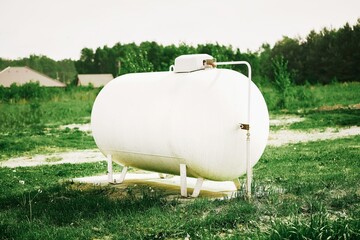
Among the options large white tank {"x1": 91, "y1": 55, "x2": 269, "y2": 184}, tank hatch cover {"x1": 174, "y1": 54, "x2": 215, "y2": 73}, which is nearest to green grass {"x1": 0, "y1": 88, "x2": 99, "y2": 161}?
large white tank {"x1": 91, "y1": 55, "x2": 269, "y2": 184}

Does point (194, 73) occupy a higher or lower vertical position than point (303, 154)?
higher

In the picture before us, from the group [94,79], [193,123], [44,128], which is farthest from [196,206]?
[94,79]

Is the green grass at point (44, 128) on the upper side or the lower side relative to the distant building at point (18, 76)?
lower

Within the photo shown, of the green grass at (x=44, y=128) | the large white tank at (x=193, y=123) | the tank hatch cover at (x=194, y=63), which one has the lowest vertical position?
the green grass at (x=44, y=128)

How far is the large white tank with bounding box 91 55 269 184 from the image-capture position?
24.7 feet

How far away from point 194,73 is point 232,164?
1457 millimetres

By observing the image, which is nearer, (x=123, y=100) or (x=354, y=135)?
(x=123, y=100)

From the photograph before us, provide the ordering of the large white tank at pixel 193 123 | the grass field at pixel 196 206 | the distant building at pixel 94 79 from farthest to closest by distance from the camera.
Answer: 1. the distant building at pixel 94 79
2. the large white tank at pixel 193 123
3. the grass field at pixel 196 206

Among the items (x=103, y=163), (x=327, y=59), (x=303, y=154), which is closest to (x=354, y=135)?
(x=303, y=154)

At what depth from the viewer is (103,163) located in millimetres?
12516

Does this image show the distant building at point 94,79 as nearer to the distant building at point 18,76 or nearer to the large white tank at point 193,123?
the distant building at point 18,76

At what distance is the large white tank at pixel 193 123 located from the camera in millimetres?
7539

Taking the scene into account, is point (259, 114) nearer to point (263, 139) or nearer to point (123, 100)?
point (263, 139)

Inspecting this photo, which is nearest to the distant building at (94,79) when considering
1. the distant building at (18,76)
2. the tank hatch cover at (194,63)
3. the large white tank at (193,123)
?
the distant building at (18,76)
